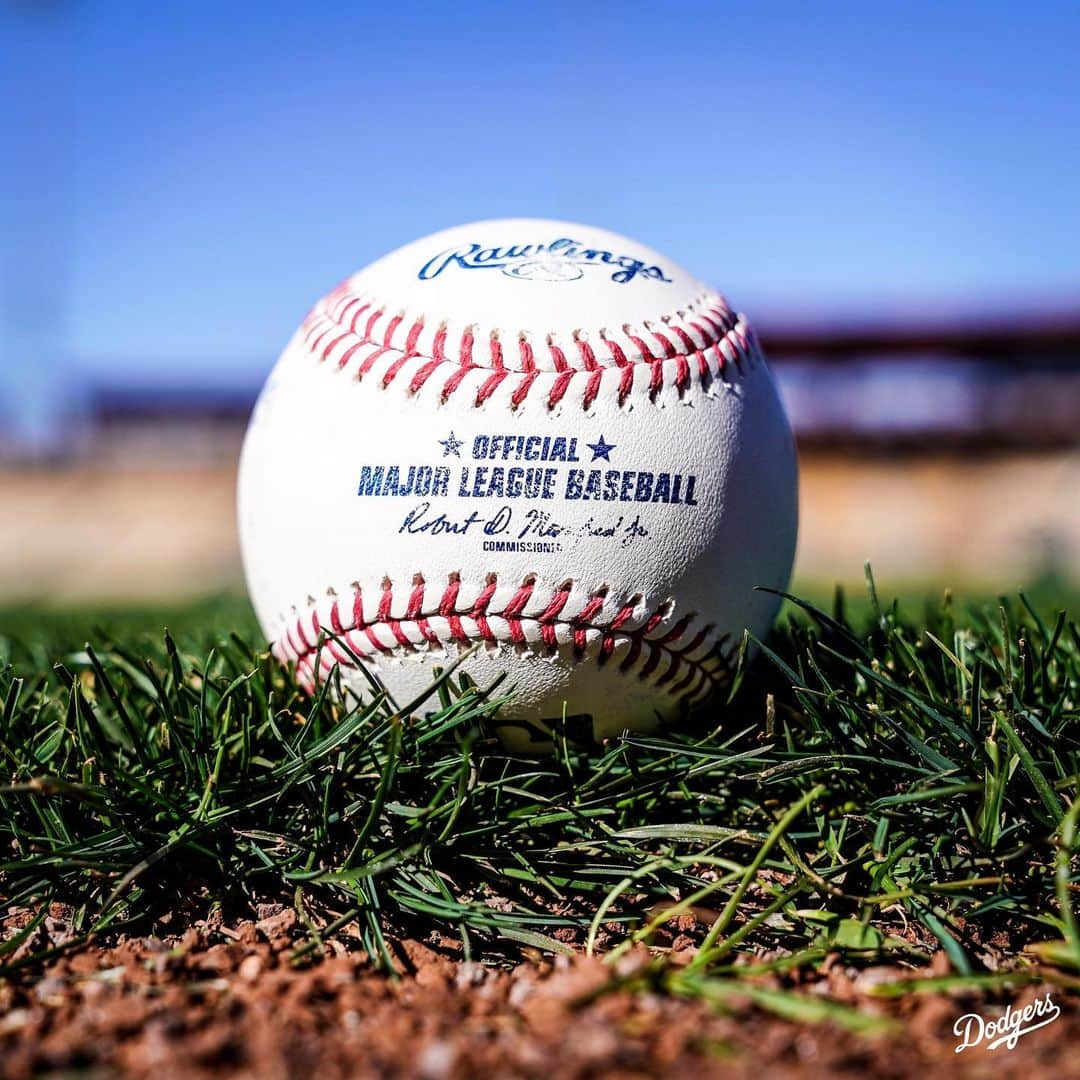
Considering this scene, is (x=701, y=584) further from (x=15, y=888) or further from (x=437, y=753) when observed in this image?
(x=15, y=888)

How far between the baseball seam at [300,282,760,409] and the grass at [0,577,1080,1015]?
0.57 m

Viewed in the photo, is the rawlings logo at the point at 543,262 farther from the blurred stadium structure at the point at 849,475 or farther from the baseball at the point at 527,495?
the blurred stadium structure at the point at 849,475

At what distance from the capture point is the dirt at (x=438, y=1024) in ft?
3.97

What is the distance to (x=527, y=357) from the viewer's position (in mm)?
2045

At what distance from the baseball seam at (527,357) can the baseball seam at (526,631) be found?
1.20 feet

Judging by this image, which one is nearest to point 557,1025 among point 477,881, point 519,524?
point 477,881

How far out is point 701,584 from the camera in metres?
2.10

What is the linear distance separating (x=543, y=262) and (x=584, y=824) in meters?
1.14

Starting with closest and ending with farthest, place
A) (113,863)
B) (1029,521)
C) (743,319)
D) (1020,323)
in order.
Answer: (113,863)
(743,319)
(1029,521)
(1020,323)

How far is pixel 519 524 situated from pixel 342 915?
75 centimetres
